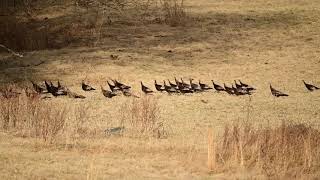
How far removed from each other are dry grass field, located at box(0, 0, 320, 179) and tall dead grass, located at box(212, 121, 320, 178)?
0.07 ft

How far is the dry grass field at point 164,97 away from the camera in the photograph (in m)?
8.54

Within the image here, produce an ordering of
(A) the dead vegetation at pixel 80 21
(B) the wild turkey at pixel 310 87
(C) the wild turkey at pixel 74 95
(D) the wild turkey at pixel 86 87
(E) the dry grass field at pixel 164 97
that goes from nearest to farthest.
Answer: (E) the dry grass field at pixel 164 97, (C) the wild turkey at pixel 74 95, (B) the wild turkey at pixel 310 87, (D) the wild turkey at pixel 86 87, (A) the dead vegetation at pixel 80 21

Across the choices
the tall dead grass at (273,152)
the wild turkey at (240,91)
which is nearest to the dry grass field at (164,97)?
the tall dead grass at (273,152)

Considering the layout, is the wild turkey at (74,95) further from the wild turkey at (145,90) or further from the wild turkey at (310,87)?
the wild turkey at (310,87)

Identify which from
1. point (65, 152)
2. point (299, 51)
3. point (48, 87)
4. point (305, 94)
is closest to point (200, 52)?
point (299, 51)

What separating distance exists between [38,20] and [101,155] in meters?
17.9

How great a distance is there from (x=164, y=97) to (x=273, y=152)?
23.8 feet

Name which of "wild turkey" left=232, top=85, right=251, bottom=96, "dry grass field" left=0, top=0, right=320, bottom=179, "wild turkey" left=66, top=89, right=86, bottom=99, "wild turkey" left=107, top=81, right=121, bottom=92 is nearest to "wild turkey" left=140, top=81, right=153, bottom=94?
"dry grass field" left=0, top=0, right=320, bottom=179

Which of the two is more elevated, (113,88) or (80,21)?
(113,88)

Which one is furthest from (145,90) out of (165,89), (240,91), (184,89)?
(240,91)

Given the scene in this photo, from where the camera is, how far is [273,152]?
8.52 meters

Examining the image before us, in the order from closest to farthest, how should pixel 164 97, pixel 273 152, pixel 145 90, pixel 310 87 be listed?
pixel 273 152
pixel 164 97
pixel 145 90
pixel 310 87

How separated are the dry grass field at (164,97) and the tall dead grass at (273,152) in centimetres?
2

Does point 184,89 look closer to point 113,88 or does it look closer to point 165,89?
point 165,89
